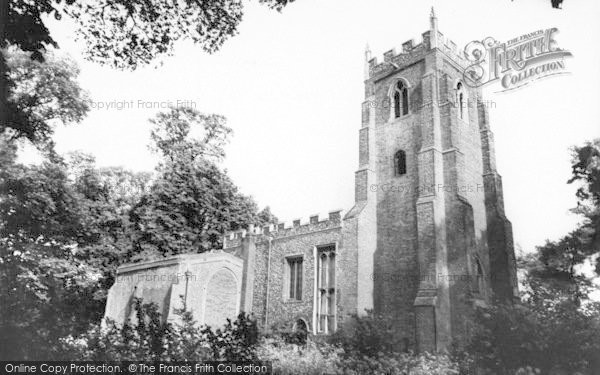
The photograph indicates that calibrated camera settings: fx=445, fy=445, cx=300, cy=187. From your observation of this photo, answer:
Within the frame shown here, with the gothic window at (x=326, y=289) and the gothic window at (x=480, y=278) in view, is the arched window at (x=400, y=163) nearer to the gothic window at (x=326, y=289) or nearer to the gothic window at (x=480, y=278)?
the gothic window at (x=326, y=289)

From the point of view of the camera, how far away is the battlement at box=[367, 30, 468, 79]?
2381 cm

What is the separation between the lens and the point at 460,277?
19.3 metres

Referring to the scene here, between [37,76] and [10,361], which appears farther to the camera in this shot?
[37,76]

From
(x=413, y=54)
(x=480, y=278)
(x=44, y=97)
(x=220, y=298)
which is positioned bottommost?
(x=220, y=298)

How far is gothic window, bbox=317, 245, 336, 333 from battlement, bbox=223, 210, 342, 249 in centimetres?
124

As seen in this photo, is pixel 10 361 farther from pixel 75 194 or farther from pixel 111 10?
pixel 75 194

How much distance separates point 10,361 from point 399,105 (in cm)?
2268

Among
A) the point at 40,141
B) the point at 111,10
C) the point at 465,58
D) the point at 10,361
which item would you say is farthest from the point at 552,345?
the point at 465,58

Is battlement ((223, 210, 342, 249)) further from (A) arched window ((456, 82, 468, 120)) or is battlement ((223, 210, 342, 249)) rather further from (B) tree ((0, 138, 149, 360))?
(A) arched window ((456, 82, 468, 120))

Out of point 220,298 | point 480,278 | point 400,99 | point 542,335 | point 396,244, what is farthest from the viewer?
point 400,99

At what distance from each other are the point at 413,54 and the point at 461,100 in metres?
3.64

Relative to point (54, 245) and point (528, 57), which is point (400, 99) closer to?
point (528, 57)

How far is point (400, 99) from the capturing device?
2462cm

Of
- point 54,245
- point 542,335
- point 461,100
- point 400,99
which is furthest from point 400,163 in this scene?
point 54,245
